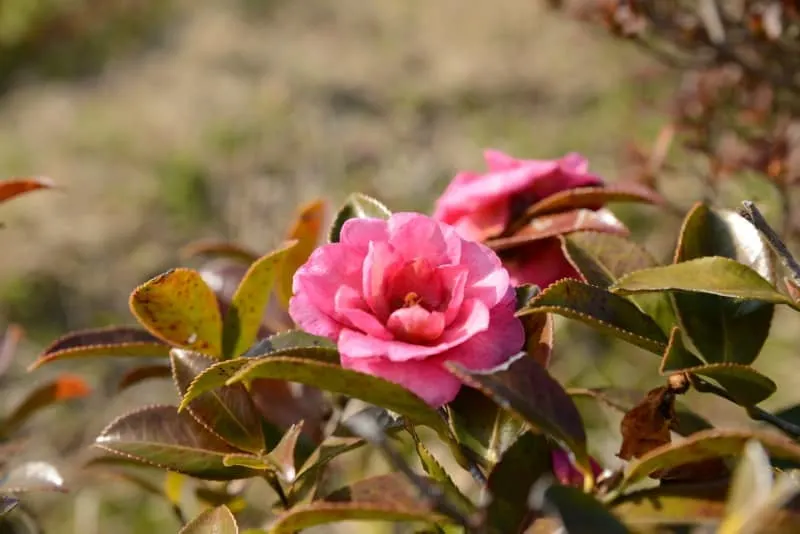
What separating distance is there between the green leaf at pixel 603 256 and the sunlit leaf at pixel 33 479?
44 centimetres

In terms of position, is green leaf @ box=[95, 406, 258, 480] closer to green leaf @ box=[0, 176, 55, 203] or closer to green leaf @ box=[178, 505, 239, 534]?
green leaf @ box=[178, 505, 239, 534]

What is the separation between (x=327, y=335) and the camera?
0.58 m

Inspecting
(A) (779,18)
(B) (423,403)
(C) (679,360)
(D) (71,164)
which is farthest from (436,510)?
(D) (71,164)

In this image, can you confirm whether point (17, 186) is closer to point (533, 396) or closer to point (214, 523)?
point (214, 523)

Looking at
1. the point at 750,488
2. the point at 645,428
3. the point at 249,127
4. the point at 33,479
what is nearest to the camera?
the point at 750,488

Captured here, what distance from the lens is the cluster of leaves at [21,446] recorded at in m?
0.70

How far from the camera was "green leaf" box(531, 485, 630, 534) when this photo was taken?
42 centimetres

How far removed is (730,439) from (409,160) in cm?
310

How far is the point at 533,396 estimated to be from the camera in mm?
501

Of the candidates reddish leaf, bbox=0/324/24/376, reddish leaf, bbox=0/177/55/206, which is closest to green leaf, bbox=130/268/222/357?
reddish leaf, bbox=0/177/55/206

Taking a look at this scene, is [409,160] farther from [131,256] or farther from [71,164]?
[71,164]

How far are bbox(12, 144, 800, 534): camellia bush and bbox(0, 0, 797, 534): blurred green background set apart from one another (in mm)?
Answer: 1261

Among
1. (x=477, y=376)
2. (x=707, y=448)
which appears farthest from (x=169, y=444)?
(x=707, y=448)

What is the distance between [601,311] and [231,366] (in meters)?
0.24
